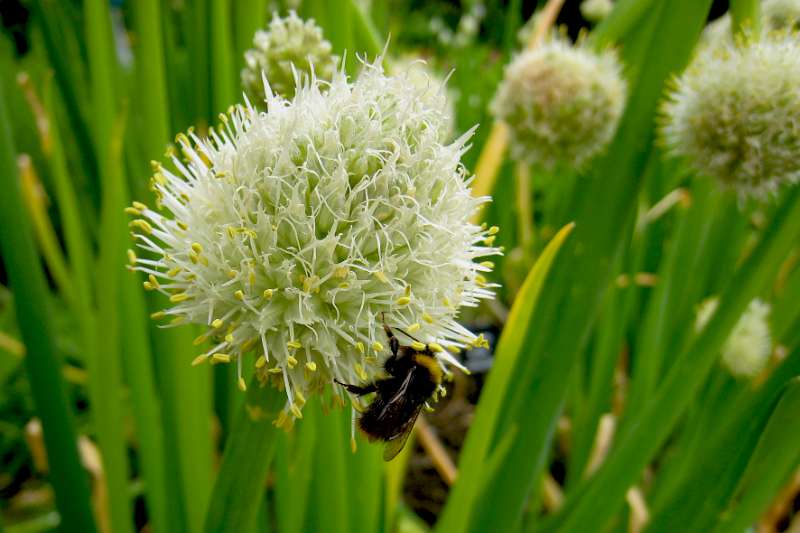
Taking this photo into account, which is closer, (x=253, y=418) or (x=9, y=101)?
(x=253, y=418)

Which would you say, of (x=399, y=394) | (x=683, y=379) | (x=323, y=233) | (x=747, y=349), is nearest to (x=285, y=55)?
(x=323, y=233)

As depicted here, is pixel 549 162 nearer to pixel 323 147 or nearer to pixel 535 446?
pixel 535 446

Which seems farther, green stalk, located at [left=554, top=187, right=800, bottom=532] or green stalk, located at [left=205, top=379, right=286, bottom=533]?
green stalk, located at [left=554, top=187, right=800, bottom=532]

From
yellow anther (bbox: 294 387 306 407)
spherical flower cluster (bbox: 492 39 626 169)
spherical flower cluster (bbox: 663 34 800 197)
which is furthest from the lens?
spherical flower cluster (bbox: 492 39 626 169)

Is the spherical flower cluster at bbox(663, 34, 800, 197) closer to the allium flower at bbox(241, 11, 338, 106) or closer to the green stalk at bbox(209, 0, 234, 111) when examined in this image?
the allium flower at bbox(241, 11, 338, 106)

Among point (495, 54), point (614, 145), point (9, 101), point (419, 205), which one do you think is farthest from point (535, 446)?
point (495, 54)

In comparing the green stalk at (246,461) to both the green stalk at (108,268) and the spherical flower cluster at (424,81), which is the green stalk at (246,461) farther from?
the green stalk at (108,268)

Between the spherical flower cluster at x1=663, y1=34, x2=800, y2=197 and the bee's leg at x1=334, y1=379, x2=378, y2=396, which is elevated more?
the spherical flower cluster at x1=663, y1=34, x2=800, y2=197

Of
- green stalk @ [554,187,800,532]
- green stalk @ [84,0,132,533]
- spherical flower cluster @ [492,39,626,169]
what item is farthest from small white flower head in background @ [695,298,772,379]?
green stalk @ [84,0,132,533]
